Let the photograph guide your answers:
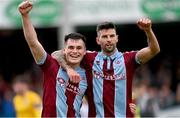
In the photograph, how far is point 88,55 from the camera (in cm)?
1069

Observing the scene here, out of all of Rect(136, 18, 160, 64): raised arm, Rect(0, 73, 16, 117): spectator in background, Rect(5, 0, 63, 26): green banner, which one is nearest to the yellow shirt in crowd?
Rect(0, 73, 16, 117): spectator in background

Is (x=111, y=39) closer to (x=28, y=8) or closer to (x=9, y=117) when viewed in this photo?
(x=28, y=8)

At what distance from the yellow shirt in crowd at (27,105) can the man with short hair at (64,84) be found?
564 centimetres

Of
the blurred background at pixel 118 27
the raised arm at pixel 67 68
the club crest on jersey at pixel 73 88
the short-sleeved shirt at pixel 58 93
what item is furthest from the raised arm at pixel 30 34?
the blurred background at pixel 118 27

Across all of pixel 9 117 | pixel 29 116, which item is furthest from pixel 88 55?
pixel 9 117

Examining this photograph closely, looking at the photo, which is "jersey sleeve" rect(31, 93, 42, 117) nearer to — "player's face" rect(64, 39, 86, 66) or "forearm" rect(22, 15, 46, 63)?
"player's face" rect(64, 39, 86, 66)

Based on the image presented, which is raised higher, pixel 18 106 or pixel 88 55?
pixel 88 55

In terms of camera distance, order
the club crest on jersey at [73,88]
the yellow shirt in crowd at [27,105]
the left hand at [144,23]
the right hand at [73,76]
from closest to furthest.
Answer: the left hand at [144,23], the right hand at [73,76], the club crest on jersey at [73,88], the yellow shirt in crowd at [27,105]

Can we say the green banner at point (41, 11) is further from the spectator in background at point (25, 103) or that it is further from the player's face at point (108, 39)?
the player's face at point (108, 39)

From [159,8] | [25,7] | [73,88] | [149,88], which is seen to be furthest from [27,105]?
[25,7]

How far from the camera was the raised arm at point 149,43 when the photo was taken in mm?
10148

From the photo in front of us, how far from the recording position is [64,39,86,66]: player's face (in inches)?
408

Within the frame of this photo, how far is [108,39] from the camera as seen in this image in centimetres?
1041

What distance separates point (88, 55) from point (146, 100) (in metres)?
6.47
